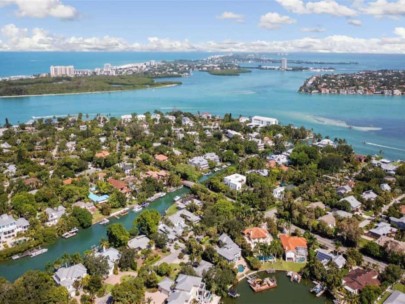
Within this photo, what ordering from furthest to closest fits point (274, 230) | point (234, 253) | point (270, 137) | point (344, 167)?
point (270, 137) → point (344, 167) → point (274, 230) → point (234, 253)

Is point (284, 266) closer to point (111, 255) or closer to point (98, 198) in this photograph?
point (111, 255)

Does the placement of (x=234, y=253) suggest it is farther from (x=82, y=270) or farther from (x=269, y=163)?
(x=269, y=163)

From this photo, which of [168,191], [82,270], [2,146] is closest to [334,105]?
[168,191]

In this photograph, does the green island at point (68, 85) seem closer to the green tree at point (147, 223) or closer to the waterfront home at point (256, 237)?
the green tree at point (147, 223)

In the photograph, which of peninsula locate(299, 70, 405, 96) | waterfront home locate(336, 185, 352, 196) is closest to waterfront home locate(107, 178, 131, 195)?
waterfront home locate(336, 185, 352, 196)

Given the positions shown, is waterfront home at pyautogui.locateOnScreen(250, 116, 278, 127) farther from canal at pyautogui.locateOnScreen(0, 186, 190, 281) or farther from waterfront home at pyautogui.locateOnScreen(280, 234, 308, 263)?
waterfront home at pyautogui.locateOnScreen(280, 234, 308, 263)

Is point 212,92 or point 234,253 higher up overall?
point 212,92
